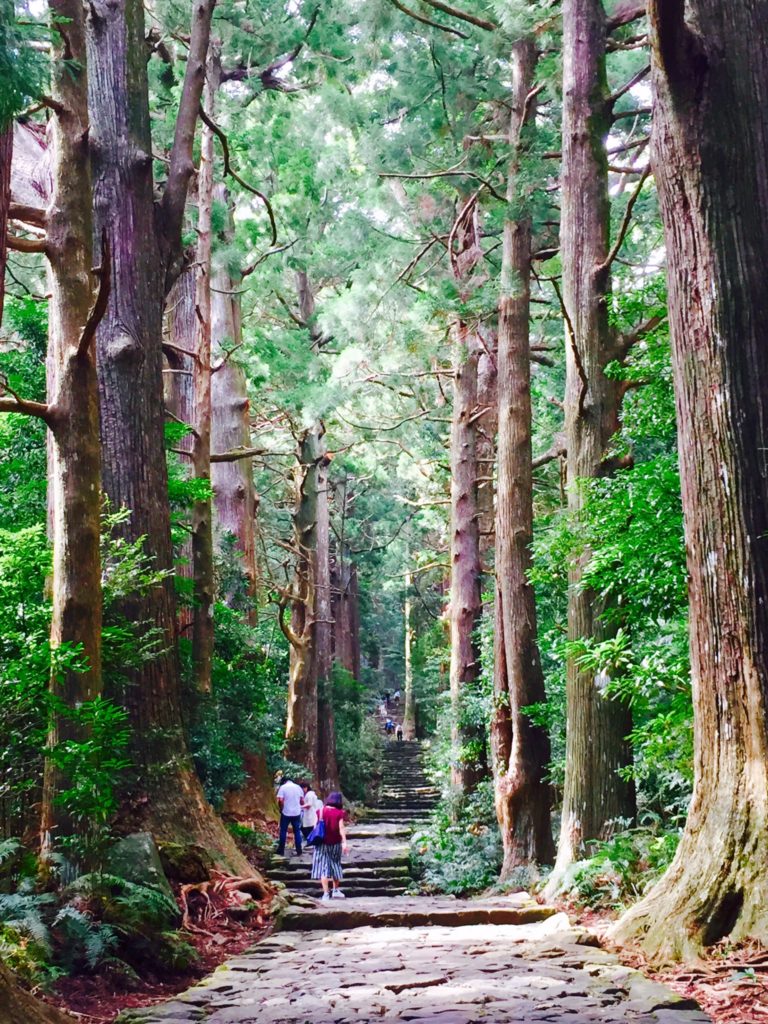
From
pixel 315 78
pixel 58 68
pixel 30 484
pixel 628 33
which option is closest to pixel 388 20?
pixel 628 33

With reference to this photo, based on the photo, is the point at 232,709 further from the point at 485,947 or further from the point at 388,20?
the point at 388,20

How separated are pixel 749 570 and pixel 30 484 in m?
7.44

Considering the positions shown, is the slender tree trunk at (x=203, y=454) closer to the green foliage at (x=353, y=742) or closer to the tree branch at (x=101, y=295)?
the tree branch at (x=101, y=295)

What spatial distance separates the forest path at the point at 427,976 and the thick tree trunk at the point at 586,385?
123 cm

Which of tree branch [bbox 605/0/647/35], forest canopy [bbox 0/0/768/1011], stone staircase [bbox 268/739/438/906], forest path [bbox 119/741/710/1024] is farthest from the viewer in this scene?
stone staircase [bbox 268/739/438/906]

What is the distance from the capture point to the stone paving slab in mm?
4219

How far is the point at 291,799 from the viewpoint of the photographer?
1471 centimetres

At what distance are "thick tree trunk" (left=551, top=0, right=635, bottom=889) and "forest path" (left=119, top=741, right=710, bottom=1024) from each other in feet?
4.04

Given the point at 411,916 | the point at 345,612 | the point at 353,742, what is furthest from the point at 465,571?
the point at 345,612

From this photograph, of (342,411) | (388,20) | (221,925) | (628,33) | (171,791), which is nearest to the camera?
(221,925)

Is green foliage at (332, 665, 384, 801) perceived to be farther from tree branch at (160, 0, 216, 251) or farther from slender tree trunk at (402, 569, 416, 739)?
tree branch at (160, 0, 216, 251)

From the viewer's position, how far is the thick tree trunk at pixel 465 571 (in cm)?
1752

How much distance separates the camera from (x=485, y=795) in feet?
53.2

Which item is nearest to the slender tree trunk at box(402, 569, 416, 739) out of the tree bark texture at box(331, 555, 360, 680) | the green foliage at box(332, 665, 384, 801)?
the tree bark texture at box(331, 555, 360, 680)
